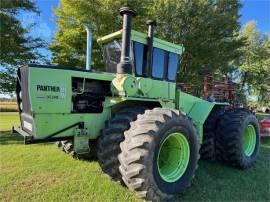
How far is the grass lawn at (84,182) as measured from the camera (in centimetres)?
457

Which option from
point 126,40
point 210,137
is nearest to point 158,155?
point 126,40

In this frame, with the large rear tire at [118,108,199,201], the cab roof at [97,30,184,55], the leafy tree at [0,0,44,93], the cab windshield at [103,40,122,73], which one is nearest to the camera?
the large rear tire at [118,108,199,201]

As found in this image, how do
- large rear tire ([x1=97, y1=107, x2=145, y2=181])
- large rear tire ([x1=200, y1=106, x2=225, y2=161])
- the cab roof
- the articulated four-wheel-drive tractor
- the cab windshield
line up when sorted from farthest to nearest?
large rear tire ([x1=200, y1=106, x2=225, y2=161]) < the cab windshield < the cab roof < large rear tire ([x1=97, y1=107, x2=145, y2=181]) < the articulated four-wheel-drive tractor

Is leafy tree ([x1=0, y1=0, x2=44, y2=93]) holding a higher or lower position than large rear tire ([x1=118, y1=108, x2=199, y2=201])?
higher

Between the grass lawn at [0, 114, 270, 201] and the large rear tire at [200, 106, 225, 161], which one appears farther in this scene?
the large rear tire at [200, 106, 225, 161]

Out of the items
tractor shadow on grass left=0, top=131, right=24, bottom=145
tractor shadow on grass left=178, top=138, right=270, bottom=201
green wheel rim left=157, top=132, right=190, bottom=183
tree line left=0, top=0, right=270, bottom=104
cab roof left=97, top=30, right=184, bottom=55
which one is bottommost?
tractor shadow on grass left=0, top=131, right=24, bottom=145

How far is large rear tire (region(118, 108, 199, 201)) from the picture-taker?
4141mm

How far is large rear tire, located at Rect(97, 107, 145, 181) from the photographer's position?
4.57 meters

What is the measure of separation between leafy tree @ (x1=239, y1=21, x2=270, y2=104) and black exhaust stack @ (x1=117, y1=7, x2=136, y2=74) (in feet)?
94.2

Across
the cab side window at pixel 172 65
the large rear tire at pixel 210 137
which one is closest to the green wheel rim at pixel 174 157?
the cab side window at pixel 172 65

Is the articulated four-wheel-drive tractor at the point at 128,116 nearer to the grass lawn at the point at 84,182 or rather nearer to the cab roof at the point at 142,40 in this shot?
the cab roof at the point at 142,40

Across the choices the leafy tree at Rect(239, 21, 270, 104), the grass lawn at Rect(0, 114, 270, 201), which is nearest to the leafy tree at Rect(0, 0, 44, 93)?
the grass lawn at Rect(0, 114, 270, 201)

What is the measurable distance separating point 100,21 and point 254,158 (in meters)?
10.6

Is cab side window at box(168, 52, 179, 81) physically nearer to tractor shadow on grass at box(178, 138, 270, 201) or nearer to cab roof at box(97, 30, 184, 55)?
cab roof at box(97, 30, 184, 55)
